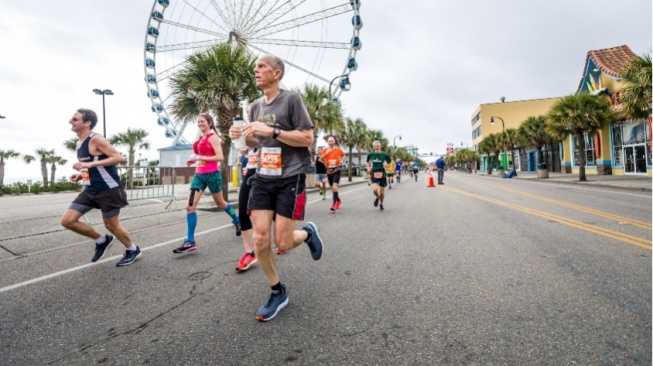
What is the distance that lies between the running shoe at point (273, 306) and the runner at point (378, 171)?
655 cm

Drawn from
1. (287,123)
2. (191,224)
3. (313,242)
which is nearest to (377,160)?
(191,224)

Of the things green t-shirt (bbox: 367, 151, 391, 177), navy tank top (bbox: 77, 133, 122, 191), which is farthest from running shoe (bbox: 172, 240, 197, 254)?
green t-shirt (bbox: 367, 151, 391, 177)

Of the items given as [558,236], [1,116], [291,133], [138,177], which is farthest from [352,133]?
[291,133]

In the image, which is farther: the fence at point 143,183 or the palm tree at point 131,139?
the palm tree at point 131,139

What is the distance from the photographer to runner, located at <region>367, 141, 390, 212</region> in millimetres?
9117

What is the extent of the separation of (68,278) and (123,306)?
130 cm

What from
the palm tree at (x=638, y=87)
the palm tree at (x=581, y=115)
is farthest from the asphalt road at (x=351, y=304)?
the palm tree at (x=581, y=115)

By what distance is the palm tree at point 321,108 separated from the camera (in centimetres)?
2283

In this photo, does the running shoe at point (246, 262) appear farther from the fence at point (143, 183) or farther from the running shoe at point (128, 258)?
the fence at point (143, 183)

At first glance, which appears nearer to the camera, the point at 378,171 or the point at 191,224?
the point at 191,224

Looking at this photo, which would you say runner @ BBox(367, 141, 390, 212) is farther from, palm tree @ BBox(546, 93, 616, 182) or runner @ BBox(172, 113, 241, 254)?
palm tree @ BBox(546, 93, 616, 182)

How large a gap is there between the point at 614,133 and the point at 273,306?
36330mm

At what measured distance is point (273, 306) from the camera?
8.49ft

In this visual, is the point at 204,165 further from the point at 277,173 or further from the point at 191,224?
the point at 277,173
